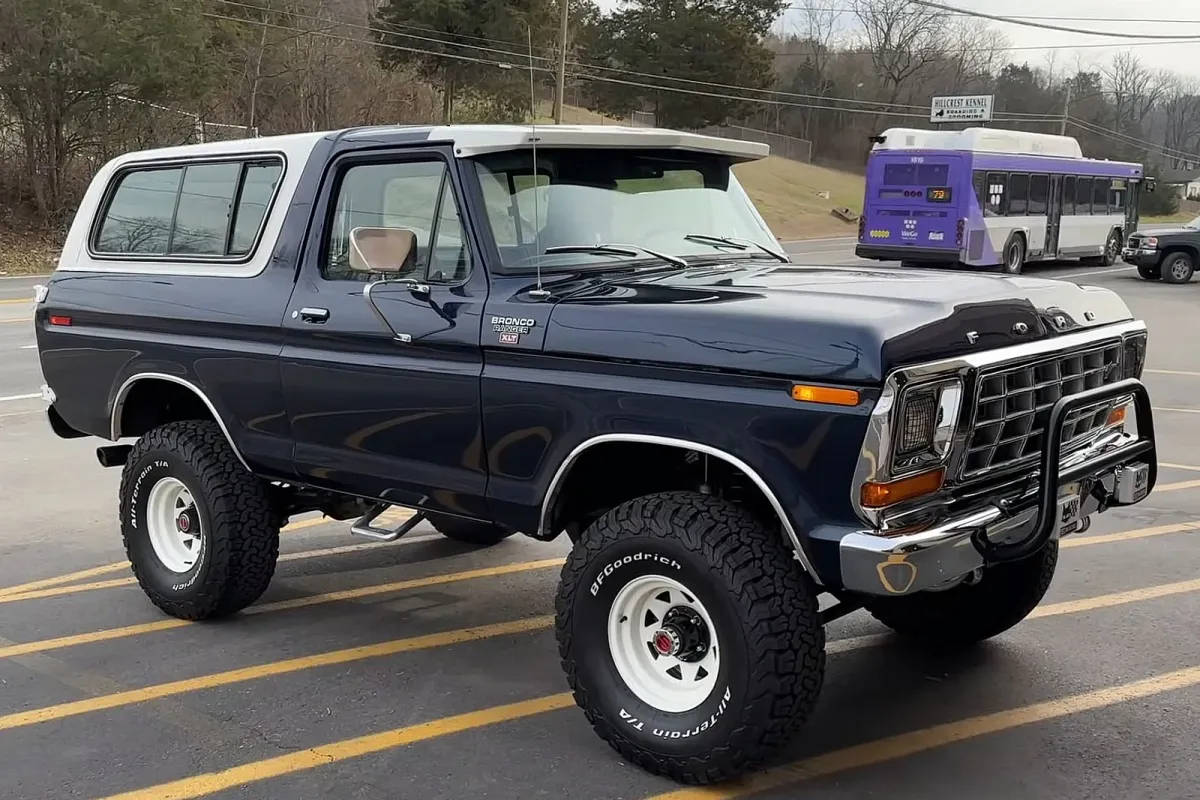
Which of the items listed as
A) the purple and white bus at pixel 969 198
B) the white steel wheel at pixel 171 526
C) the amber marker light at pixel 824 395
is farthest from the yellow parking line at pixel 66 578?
the purple and white bus at pixel 969 198

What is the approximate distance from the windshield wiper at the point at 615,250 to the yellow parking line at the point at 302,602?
2.25m

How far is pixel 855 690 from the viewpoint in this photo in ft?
15.2

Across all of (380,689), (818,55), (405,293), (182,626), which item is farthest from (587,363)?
(818,55)

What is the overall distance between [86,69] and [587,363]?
2829 centimetres

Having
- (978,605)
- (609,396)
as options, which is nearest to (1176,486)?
(978,605)

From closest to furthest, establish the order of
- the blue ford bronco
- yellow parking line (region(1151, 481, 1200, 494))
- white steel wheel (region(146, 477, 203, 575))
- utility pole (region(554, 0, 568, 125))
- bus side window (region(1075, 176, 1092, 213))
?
the blue ford bronco < white steel wheel (region(146, 477, 203, 575)) < yellow parking line (region(1151, 481, 1200, 494)) < utility pole (region(554, 0, 568, 125)) < bus side window (region(1075, 176, 1092, 213))

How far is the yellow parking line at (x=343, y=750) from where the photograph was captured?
377cm

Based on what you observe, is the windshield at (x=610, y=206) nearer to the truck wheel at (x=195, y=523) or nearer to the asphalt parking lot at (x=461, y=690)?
the asphalt parking lot at (x=461, y=690)

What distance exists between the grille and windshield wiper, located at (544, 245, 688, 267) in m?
1.43

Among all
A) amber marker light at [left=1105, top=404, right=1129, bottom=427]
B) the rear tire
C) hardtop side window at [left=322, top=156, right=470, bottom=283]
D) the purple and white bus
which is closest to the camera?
hardtop side window at [left=322, top=156, right=470, bottom=283]

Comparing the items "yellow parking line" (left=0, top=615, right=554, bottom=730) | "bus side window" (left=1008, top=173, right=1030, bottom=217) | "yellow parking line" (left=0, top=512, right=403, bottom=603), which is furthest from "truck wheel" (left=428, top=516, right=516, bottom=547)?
"bus side window" (left=1008, top=173, right=1030, bottom=217)

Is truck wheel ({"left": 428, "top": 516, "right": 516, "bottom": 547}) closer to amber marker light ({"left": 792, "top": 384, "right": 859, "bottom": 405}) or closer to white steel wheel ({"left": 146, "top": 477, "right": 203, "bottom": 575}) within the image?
white steel wheel ({"left": 146, "top": 477, "right": 203, "bottom": 575})

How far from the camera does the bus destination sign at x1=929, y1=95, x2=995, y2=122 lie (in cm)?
6450

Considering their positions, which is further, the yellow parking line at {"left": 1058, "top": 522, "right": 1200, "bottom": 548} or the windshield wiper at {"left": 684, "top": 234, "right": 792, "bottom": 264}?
the yellow parking line at {"left": 1058, "top": 522, "right": 1200, "bottom": 548}
